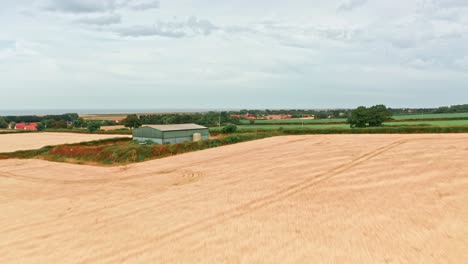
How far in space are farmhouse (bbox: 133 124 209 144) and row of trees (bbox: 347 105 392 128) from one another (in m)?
30.3

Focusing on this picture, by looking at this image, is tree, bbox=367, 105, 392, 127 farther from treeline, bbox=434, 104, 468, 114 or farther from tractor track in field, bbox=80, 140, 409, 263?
treeline, bbox=434, 104, 468, 114

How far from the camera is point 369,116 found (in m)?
52.8

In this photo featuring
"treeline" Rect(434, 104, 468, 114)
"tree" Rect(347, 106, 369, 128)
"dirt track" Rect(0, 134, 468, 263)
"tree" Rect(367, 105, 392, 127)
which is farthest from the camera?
"treeline" Rect(434, 104, 468, 114)

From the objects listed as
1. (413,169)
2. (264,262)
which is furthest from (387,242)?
(413,169)

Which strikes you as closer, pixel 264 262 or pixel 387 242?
pixel 264 262

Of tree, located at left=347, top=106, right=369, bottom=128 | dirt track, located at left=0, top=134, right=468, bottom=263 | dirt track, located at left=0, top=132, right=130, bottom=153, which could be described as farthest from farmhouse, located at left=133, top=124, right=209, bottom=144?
tree, located at left=347, top=106, right=369, bottom=128

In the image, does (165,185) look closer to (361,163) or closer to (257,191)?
(257,191)

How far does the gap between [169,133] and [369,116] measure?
121 ft

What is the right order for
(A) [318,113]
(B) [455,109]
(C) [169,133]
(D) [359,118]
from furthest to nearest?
1. (A) [318,113]
2. (B) [455,109]
3. (D) [359,118]
4. (C) [169,133]

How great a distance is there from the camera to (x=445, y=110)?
92625mm

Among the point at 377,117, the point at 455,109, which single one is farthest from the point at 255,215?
the point at 455,109

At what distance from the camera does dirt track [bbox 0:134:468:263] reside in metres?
6.62

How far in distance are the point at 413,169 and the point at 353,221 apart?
24.8 ft

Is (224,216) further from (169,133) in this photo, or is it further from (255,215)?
(169,133)
